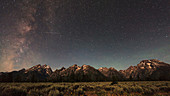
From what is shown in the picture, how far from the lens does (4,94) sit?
732 centimetres

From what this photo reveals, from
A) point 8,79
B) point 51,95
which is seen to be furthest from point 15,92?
point 8,79

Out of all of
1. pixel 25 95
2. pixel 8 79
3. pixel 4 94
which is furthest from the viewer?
pixel 8 79

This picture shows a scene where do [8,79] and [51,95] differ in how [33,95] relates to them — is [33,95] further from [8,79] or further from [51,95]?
[8,79]

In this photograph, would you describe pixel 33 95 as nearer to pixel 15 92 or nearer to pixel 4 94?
pixel 15 92

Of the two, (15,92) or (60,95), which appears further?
(60,95)

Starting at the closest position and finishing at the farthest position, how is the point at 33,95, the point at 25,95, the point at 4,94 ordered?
the point at 4,94 < the point at 33,95 < the point at 25,95

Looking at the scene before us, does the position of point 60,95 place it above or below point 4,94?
below

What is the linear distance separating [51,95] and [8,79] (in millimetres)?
135097

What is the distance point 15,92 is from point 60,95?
4510mm

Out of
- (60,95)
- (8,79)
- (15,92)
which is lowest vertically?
(8,79)

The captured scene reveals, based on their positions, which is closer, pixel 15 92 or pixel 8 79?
pixel 15 92

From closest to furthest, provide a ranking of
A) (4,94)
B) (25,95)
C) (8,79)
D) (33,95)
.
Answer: (4,94) → (33,95) → (25,95) → (8,79)

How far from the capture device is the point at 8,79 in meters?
98.9

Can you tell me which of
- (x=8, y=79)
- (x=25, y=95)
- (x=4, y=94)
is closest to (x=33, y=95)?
(x=25, y=95)
